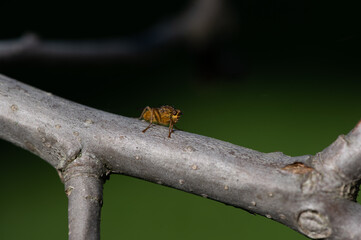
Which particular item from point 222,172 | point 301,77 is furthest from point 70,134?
point 301,77

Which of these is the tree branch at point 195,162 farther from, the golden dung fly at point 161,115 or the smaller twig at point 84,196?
the golden dung fly at point 161,115

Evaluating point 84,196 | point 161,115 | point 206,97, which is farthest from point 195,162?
point 206,97

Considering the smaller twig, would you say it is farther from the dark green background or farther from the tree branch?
the dark green background

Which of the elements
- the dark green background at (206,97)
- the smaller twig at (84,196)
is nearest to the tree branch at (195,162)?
the smaller twig at (84,196)

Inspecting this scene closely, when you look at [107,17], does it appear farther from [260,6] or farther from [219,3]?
[219,3]

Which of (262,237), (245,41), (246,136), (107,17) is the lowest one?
(262,237)

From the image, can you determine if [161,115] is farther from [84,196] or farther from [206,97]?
[206,97]

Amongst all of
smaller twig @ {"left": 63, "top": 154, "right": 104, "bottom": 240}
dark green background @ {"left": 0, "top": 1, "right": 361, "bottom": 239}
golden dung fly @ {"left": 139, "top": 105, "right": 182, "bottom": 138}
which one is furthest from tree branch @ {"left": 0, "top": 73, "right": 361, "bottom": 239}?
dark green background @ {"left": 0, "top": 1, "right": 361, "bottom": 239}
